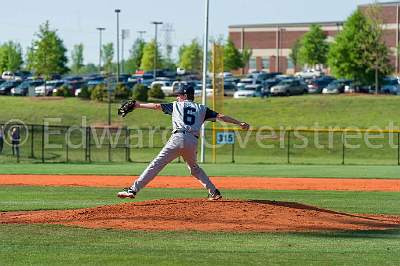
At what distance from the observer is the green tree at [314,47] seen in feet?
320

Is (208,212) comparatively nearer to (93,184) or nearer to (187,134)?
(187,134)

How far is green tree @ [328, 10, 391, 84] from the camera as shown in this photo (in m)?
69.6

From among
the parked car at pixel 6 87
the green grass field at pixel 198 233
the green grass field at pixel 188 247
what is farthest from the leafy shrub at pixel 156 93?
the green grass field at pixel 188 247

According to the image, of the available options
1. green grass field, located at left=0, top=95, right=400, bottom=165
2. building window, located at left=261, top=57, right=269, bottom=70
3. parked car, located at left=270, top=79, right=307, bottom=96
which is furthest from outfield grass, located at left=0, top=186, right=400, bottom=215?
building window, located at left=261, top=57, right=269, bottom=70

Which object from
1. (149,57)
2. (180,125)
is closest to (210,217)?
(180,125)

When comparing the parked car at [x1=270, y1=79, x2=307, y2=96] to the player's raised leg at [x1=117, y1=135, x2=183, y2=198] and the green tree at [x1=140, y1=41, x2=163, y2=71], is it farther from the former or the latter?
the player's raised leg at [x1=117, y1=135, x2=183, y2=198]

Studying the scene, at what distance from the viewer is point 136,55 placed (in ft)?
419

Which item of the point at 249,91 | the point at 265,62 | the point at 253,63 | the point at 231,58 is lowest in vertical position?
the point at 249,91

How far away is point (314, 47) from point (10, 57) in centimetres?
3362

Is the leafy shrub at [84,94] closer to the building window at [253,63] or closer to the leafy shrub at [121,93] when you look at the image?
the leafy shrub at [121,93]

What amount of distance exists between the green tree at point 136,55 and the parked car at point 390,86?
5283 centimetres

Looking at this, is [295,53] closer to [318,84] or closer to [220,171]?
[318,84]

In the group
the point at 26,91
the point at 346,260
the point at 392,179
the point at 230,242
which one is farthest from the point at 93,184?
the point at 26,91

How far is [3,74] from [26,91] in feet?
98.6
